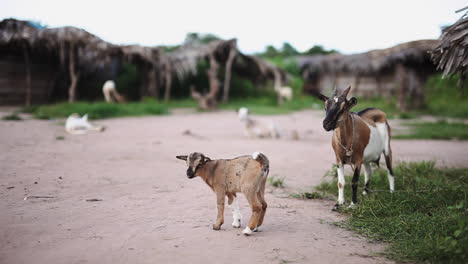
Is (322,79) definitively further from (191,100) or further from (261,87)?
(191,100)

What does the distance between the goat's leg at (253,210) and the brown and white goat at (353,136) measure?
121 centimetres

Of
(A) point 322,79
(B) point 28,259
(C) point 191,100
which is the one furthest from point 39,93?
(A) point 322,79

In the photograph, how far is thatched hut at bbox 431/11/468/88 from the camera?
18.3ft

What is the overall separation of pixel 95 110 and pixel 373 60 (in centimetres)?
1651

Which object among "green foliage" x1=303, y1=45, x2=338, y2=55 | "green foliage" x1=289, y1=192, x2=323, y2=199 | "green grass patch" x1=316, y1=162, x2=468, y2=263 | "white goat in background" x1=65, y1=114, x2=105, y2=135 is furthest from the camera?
"green foliage" x1=303, y1=45, x2=338, y2=55

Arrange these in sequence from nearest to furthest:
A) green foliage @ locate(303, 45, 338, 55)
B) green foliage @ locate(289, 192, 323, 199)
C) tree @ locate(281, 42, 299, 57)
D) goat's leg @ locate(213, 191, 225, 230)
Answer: goat's leg @ locate(213, 191, 225, 230)
green foliage @ locate(289, 192, 323, 199)
green foliage @ locate(303, 45, 338, 55)
tree @ locate(281, 42, 299, 57)

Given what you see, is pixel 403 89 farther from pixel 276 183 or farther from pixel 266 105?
pixel 276 183

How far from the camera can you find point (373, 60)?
23906 mm

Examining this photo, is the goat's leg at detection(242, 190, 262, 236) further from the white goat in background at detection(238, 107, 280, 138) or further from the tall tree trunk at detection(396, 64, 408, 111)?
the tall tree trunk at detection(396, 64, 408, 111)

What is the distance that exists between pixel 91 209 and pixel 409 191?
3799 mm

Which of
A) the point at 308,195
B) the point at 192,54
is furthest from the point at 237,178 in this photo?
the point at 192,54

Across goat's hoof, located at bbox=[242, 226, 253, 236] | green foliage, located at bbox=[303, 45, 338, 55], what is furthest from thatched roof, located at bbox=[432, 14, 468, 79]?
green foliage, located at bbox=[303, 45, 338, 55]

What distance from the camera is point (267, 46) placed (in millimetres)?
49938

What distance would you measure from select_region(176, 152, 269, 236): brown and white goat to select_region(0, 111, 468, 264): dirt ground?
17 centimetres
